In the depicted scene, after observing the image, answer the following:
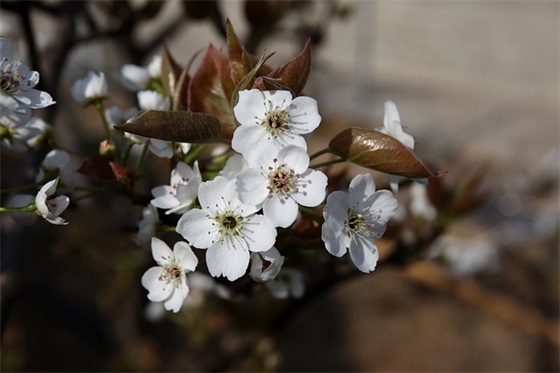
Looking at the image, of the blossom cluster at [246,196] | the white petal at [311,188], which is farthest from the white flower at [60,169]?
the white petal at [311,188]

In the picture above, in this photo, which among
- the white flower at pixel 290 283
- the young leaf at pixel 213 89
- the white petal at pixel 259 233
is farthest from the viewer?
the white flower at pixel 290 283

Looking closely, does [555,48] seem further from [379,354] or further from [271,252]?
[271,252]

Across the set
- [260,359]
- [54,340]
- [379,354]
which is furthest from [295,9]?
[54,340]

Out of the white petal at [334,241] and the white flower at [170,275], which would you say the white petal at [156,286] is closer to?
the white flower at [170,275]

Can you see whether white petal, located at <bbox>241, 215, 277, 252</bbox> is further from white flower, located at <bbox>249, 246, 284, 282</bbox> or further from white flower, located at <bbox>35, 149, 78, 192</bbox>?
white flower, located at <bbox>35, 149, 78, 192</bbox>

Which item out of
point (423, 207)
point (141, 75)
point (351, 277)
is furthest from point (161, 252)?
point (423, 207)

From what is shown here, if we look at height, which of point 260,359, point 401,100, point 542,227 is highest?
point 260,359
